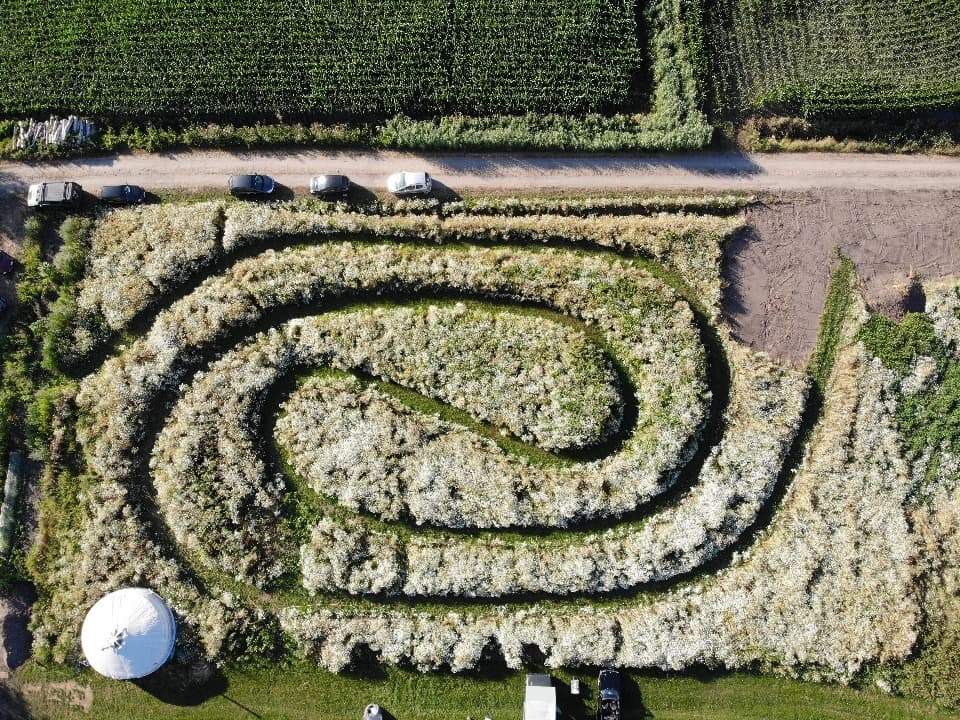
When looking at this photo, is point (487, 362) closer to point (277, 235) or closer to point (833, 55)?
point (277, 235)

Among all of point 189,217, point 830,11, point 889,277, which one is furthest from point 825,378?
point 189,217

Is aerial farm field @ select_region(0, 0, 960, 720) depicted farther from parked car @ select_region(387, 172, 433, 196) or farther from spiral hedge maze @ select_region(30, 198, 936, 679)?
parked car @ select_region(387, 172, 433, 196)

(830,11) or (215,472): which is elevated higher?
(830,11)

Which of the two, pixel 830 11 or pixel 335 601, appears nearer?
pixel 335 601

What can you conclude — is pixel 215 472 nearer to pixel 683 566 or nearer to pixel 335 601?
pixel 335 601

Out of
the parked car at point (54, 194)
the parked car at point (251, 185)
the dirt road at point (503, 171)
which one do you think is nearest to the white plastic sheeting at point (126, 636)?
the parked car at point (54, 194)

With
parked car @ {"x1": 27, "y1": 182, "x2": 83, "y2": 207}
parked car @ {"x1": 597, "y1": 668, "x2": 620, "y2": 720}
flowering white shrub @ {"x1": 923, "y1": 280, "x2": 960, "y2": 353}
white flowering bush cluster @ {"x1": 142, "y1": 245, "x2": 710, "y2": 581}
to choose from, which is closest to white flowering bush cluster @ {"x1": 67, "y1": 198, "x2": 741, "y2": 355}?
white flowering bush cluster @ {"x1": 142, "y1": 245, "x2": 710, "y2": 581}
